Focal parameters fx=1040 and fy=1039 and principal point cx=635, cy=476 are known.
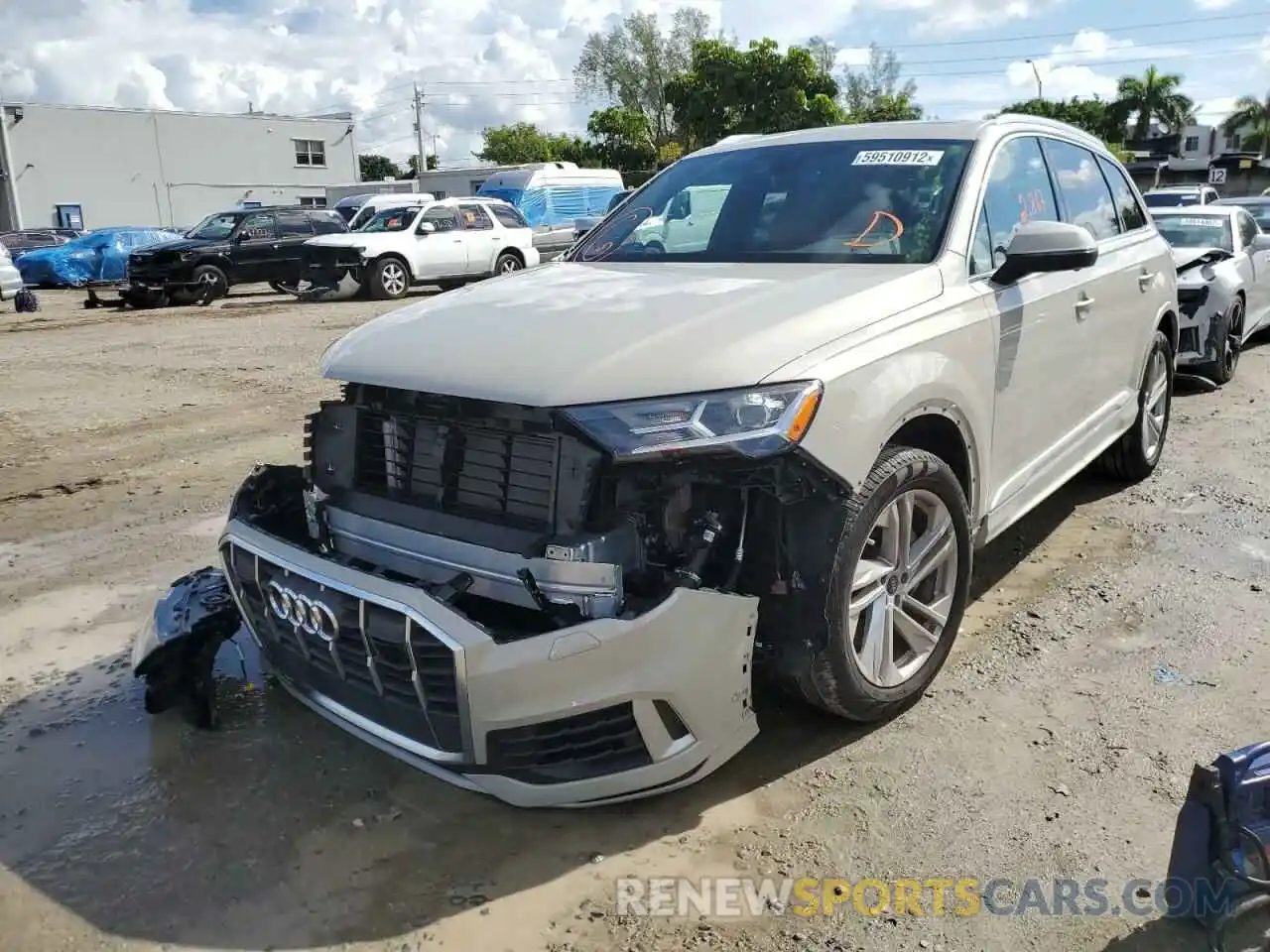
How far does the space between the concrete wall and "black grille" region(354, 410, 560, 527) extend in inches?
1835

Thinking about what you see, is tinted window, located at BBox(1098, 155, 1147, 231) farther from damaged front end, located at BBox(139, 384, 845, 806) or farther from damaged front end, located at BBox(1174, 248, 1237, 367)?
damaged front end, located at BBox(139, 384, 845, 806)

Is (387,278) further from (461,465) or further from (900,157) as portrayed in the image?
(461,465)

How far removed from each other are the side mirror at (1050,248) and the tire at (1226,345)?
5734mm

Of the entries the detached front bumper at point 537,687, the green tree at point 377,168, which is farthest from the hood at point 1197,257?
the green tree at point 377,168

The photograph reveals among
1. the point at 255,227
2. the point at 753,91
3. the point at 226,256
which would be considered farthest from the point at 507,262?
the point at 753,91

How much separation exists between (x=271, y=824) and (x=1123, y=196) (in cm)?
481

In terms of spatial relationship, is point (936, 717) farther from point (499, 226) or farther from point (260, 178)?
point (260, 178)

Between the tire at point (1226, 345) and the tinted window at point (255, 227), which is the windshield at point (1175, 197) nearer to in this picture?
the tire at point (1226, 345)

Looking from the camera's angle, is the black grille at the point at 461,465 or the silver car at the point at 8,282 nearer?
the black grille at the point at 461,465

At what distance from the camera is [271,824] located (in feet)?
9.23

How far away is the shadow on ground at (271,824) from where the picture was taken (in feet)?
8.22

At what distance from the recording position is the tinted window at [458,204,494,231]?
19.5m

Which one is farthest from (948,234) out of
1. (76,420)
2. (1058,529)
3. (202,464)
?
(76,420)

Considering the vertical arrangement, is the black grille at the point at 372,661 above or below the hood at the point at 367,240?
below
